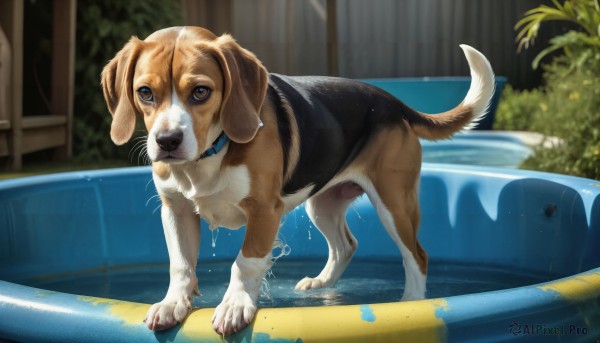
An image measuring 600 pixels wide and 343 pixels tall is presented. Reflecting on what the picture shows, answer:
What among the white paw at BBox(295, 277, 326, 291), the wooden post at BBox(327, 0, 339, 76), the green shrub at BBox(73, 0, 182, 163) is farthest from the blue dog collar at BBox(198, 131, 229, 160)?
the wooden post at BBox(327, 0, 339, 76)

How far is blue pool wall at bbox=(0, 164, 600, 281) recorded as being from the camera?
4391mm

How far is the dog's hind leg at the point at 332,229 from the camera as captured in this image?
4.25m

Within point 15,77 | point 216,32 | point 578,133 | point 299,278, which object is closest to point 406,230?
point 299,278

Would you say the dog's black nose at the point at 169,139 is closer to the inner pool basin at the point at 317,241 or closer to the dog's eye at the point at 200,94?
the dog's eye at the point at 200,94

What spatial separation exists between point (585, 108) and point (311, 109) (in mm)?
4087

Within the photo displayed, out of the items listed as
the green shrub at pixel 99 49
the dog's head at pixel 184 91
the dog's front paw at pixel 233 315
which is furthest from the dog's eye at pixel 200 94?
the green shrub at pixel 99 49

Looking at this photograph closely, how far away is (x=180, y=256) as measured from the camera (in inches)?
120

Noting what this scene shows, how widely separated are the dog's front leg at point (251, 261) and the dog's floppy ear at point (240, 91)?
0.29 m

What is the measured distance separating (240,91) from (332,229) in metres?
1.56

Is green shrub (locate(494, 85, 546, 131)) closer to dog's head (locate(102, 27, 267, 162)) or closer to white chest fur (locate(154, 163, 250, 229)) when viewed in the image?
white chest fur (locate(154, 163, 250, 229))

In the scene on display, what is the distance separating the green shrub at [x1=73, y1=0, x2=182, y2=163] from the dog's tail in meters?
4.75

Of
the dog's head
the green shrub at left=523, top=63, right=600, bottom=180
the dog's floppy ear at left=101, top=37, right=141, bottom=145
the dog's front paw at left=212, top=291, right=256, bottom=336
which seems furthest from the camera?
the green shrub at left=523, top=63, right=600, bottom=180

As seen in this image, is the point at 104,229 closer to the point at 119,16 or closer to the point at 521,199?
the point at 521,199

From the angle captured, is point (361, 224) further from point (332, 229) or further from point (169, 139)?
point (169, 139)
